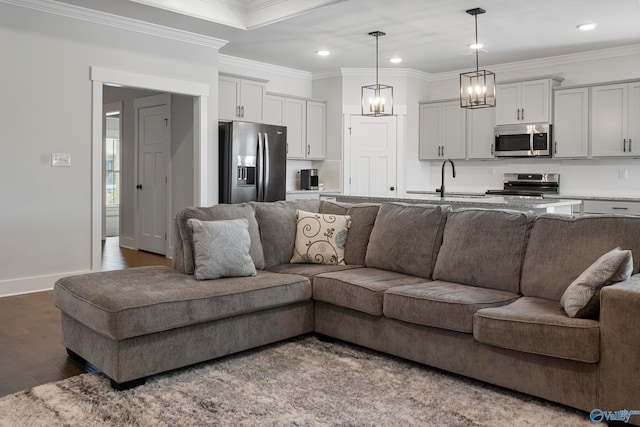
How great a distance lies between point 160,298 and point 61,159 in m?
2.79

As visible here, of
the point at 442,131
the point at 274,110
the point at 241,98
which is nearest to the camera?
the point at 241,98

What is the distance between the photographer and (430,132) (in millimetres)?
7762

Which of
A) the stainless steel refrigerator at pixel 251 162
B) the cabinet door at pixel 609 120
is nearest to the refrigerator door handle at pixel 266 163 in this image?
the stainless steel refrigerator at pixel 251 162

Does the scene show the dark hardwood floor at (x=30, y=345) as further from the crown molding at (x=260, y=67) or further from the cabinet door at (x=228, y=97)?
the crown molding at (x=260, y=67)

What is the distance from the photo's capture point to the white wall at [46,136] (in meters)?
4.53

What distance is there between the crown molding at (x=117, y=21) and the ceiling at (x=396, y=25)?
10 centimetres

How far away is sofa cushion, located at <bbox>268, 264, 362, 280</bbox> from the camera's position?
3.49 metres

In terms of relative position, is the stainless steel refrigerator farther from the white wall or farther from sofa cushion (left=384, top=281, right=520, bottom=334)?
sofa cushion (left=384, top=281, right=520, bottom=334)

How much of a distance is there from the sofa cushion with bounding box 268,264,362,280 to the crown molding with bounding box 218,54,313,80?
354 cm

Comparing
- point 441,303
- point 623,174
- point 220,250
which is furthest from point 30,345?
point 623,174

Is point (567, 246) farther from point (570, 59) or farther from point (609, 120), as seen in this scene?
point (570, 59)

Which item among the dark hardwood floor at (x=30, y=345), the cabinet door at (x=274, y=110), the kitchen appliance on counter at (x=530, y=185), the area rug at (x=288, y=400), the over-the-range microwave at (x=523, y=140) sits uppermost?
the cabinet door at (x=274, y=110)

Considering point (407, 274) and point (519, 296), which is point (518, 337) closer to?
point (519, 296)

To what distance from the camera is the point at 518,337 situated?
244 centimetres
